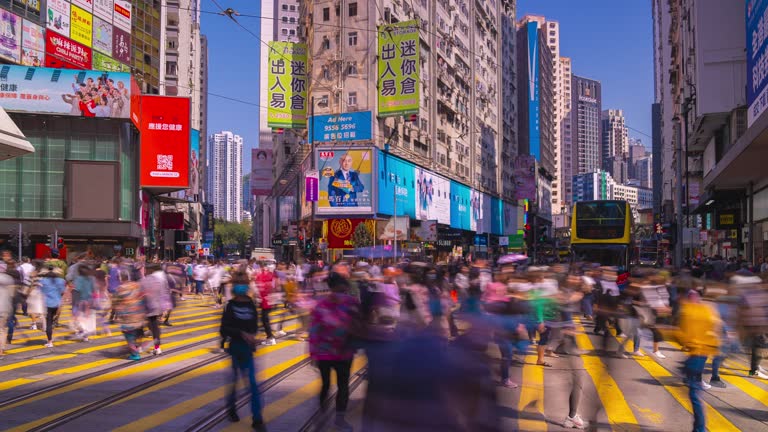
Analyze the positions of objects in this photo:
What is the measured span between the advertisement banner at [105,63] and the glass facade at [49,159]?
11376mm

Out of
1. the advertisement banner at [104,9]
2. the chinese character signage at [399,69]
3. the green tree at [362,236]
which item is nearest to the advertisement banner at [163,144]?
the advertisement banner at [104,9]

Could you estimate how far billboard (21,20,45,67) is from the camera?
46500 mm

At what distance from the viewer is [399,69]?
44.6m

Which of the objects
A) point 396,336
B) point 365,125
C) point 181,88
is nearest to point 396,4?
point 365,125

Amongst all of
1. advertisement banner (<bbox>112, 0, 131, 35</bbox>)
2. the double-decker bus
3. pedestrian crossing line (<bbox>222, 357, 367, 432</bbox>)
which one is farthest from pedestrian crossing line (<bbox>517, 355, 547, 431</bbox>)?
advertisement banner (<bbox>112, 0, 131, 35</bbox>)

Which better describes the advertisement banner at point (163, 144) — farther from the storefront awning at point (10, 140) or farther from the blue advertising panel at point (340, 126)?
the storefront awning at point (10, 140)

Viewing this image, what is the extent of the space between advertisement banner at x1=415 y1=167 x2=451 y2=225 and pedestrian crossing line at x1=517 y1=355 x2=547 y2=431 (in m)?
43.9

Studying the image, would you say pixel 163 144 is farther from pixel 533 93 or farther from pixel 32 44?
pixel 533 93

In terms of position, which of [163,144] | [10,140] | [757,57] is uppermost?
[757,57]

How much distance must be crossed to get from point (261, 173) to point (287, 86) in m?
27.3

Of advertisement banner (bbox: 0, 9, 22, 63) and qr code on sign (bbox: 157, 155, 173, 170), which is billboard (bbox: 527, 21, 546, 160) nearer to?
qr code on sign (bbox: 157, 155, 173, 170)

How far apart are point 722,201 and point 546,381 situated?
37.4 metres

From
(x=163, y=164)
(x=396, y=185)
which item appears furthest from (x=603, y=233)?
(x=163, y=164)

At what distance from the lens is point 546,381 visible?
1119cm
